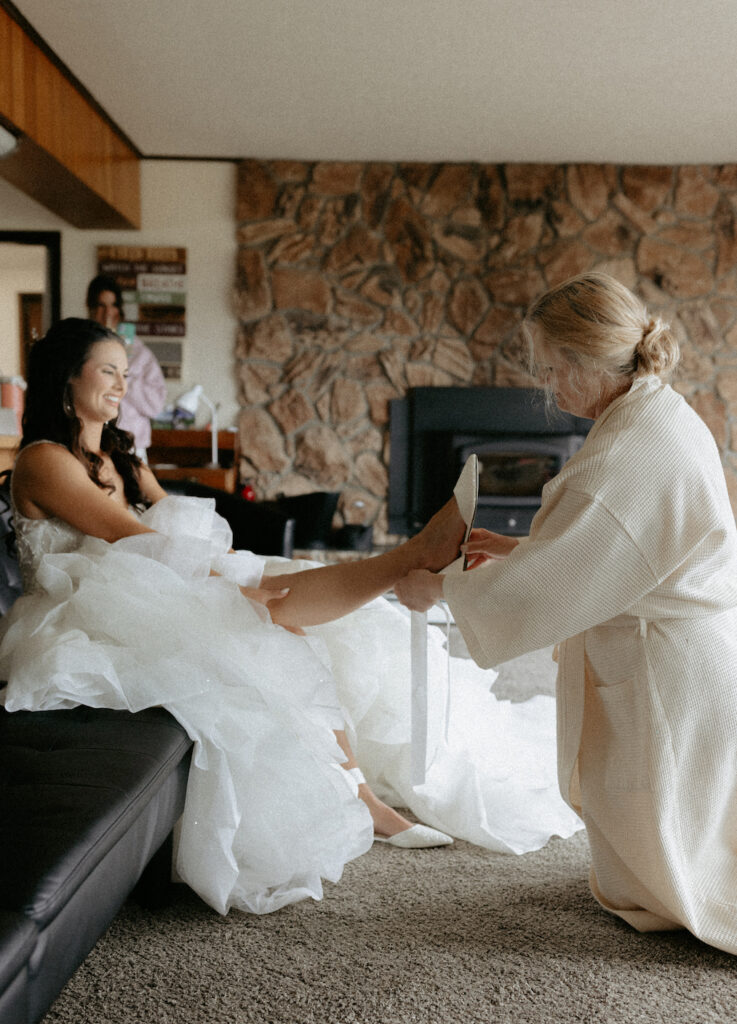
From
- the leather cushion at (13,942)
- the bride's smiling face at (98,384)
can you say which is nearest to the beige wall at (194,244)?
the bride's smiling face at (98,384)

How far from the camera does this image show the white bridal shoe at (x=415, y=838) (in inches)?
69.9

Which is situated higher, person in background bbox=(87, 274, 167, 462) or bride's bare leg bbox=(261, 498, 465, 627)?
person in background bbox=(87, 274, 167, 462)

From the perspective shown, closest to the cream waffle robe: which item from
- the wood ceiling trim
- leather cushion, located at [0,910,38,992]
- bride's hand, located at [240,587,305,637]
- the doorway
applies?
bride's hand, located at [240,587,305,637]

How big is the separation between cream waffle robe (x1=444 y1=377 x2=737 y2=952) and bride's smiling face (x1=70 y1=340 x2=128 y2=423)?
1.04 metres

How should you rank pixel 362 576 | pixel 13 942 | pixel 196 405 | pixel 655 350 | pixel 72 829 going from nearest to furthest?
pixel 13 942, pixel 72 829, pixel 655 350, pixel 362 576, pixel 196 405

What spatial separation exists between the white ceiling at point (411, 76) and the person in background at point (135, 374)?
98cm

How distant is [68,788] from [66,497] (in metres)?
0.90

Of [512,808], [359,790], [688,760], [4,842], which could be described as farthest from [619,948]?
[4,842]

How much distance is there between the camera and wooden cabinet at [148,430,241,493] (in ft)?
17.0

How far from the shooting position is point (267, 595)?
5.94 feet

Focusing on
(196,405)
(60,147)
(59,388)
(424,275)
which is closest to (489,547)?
(59,388)

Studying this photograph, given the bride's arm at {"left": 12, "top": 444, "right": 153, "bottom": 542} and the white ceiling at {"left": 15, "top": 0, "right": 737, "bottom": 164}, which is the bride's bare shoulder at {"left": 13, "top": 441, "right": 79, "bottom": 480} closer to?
the bride's arm at {"left": 12, "top": 444, "right": 153, "bottom": 542}

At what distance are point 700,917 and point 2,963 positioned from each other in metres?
1.07

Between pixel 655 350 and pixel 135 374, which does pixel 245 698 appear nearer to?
pixel 655 350
